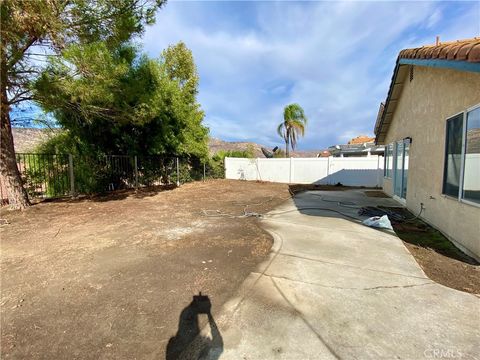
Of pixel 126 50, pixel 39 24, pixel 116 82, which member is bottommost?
pixel 116 82

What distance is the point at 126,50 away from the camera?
8.12 metres

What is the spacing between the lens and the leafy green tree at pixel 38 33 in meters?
5.23

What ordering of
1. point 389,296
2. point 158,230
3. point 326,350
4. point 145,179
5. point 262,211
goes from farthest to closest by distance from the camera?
point 145,179 < point 262,211 < point 158,230 < point 389,296 < point 326,350

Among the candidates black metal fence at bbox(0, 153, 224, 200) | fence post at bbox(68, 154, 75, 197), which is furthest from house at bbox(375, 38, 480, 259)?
black metal fence at bbox(0, 153, 224, 200)

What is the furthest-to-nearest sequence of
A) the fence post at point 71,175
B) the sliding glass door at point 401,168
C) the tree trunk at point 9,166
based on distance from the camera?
1. the fence post at point 71,175
2. the sliding glass door at point 401,168
3. the tree trunk at point 9,166

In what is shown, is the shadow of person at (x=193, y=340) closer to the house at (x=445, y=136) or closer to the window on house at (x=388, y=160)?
the house at (x=445, y=136)

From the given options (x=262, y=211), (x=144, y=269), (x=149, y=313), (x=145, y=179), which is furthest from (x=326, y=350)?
(x=145, y=179)

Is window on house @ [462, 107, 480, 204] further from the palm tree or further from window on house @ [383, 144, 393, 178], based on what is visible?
the palm tree

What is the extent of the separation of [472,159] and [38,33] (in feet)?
28.6

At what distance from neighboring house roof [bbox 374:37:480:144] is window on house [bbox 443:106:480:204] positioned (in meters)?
0.89

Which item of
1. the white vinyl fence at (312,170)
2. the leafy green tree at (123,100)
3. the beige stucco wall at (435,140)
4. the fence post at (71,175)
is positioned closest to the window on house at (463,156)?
the beige stucco wall at (435,140)

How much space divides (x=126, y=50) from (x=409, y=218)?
9.51 meters

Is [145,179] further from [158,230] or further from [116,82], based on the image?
[158,230]

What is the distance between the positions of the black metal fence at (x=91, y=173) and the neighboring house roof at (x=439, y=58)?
10703 mm
